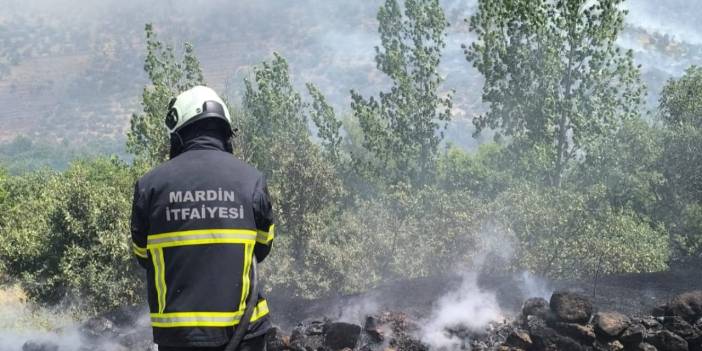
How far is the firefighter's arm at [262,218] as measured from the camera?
4.55m

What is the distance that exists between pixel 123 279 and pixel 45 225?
6288 mm

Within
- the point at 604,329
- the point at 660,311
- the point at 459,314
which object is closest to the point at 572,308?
the point at 604,329

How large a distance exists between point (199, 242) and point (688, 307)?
29.5ft

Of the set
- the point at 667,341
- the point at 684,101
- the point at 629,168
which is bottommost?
the point at 667,341

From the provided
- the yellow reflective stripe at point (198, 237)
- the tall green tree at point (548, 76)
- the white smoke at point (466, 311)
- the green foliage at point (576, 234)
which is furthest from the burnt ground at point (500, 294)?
the tall green tree at point (548, 76)

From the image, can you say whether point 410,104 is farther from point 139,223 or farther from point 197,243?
point 197,243

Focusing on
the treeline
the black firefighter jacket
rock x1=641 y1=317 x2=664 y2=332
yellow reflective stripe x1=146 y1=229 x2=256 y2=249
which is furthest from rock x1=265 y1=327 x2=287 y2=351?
the treeline

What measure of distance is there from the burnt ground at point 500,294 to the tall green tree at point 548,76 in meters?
23.3

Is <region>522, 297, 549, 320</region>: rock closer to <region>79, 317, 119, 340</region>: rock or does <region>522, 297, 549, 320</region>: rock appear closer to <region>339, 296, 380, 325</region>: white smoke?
<region>339, 296, 380, 325</region>: white smoke

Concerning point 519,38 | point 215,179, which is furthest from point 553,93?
point 215,179

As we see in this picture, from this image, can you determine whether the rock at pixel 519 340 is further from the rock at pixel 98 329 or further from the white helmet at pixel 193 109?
the rock at pixel 98 329

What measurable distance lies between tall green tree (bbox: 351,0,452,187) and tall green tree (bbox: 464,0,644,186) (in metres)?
4.22

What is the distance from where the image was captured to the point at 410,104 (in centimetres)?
4425

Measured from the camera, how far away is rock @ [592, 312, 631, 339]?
34.9ft
